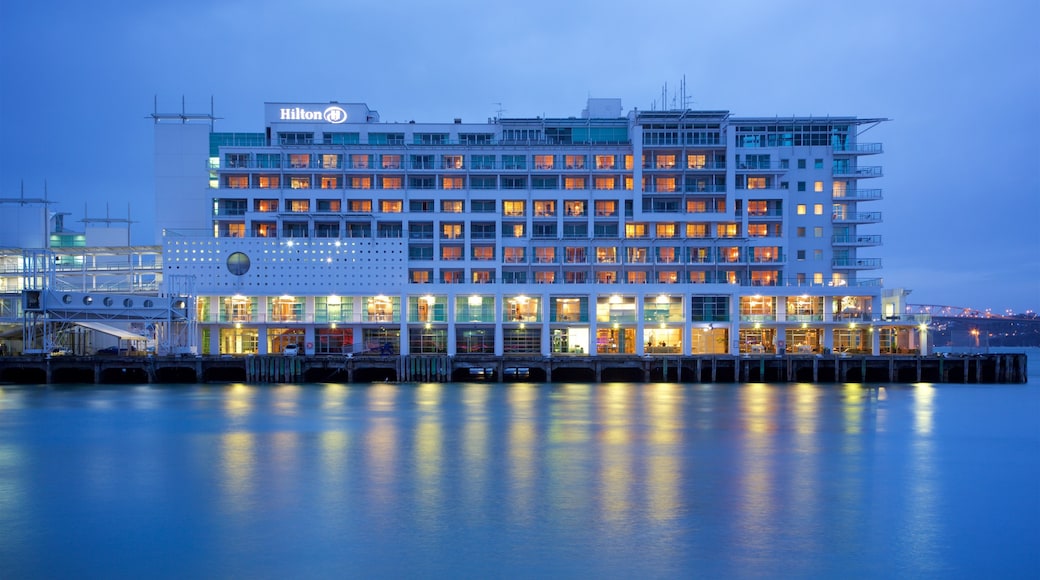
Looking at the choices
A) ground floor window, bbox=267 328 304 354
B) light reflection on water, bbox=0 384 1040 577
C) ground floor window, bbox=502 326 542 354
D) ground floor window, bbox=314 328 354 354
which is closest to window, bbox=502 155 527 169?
ground floor window, bbox=502 326 542 354

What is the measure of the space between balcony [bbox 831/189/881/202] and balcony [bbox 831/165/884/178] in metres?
1.58

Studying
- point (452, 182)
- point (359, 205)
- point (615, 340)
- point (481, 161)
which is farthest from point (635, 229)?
point (359, 205)

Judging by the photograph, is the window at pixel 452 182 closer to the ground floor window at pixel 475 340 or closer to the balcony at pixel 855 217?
the ground floor window at pixel 475 340

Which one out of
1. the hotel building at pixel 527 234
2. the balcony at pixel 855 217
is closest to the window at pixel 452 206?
the hotel building at pixel 527 234

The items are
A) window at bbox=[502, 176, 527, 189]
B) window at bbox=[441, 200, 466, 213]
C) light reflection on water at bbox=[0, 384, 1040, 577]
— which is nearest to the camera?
light reflection on water at bbox=[0, 384, 1040, 577]

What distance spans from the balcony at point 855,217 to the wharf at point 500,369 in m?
20.5

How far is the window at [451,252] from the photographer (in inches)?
3322

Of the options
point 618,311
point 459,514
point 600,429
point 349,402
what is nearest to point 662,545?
point 459,514

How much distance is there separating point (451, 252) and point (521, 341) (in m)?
12.4

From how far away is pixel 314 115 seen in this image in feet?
287

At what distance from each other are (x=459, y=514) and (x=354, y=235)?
61.0 meters

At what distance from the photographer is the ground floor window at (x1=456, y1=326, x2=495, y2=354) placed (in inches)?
3017

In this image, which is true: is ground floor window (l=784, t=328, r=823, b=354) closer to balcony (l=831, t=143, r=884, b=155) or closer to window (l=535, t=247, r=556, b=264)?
balcony (l=831, t=143, r=884, b=155)

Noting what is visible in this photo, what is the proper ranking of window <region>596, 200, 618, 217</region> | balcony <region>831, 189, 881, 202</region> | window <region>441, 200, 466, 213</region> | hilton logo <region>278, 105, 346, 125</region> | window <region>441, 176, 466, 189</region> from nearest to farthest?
window <region>441, 200, 466, 213</region> → window <region>596, 200, 618, 217</region> → window <region>441, 176, 466, 189</region> → hilton logo <region>278, 105, 346, 125</region> → balcony <region>831, 189, 881, 202</region>
